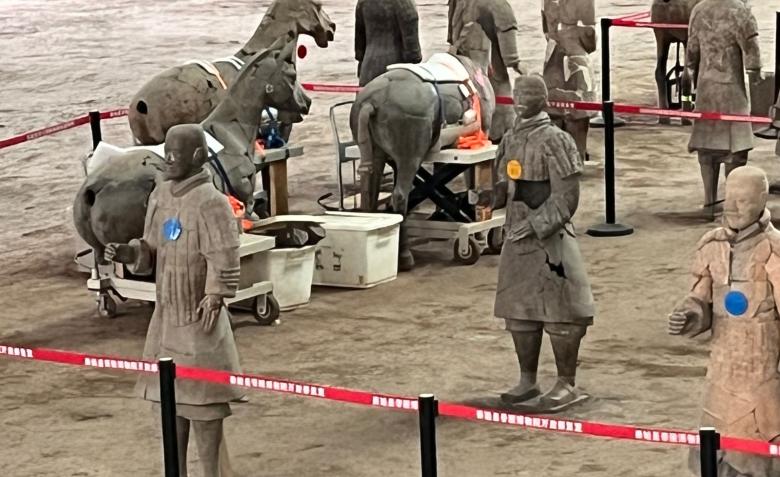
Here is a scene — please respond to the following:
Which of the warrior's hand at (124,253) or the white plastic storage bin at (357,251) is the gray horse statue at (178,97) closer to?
the white plastic storage bin at (357,251)

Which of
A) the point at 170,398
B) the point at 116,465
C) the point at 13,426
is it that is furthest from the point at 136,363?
the point at 13,426

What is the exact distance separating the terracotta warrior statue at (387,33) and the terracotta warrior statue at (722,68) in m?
2.12

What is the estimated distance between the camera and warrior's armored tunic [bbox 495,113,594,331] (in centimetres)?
912

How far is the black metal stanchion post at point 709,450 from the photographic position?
6238 mm

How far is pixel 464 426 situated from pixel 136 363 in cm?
231

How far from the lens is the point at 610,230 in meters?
13.4

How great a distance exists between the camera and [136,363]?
7770mm

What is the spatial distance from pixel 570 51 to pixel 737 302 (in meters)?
7.85

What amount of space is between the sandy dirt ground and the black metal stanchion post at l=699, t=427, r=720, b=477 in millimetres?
2279

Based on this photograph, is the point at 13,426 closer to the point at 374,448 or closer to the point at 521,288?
the point at 374,448

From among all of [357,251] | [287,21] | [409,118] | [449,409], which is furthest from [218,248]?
[287,21]

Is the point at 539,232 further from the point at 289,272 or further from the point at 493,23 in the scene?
the point at 493,23

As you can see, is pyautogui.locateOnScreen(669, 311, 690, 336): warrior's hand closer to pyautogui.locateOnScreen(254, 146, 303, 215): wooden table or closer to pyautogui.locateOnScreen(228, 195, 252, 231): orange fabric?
pyautogui.locateOnScreen(228, 195, 252, 231): orange fabric

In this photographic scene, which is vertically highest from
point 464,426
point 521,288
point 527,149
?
point 527,149
